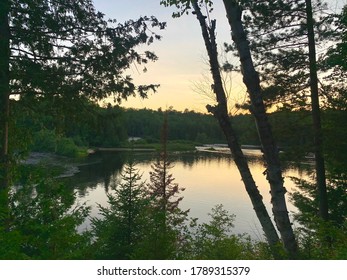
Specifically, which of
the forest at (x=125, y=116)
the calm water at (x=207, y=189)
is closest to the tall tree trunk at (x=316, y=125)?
the forest at (x=125, y=116)

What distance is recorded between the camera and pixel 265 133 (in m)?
4.68

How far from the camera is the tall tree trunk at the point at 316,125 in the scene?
11188 millimetres

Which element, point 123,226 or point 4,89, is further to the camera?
point 123,226

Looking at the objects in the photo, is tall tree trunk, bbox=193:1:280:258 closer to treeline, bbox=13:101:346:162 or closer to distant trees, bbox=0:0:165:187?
treeline, bbox=13:101:346:162

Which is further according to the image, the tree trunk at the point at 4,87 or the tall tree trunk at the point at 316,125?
the tall tree trunk at the point at 316,125

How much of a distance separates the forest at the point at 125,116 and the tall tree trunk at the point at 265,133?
0.05ft

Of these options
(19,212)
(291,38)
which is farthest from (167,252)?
(291,38)

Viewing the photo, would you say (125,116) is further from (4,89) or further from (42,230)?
(42,230)

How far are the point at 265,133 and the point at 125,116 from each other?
6.57m

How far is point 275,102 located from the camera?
40.4 ft

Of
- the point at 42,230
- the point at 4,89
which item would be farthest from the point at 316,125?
the point at 42,230

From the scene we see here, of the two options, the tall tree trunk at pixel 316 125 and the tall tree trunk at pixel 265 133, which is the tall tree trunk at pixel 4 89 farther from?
the tall tree trunk at pixel 316 125

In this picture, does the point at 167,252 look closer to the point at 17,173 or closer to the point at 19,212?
the point at 19,212

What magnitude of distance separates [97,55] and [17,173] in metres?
3.52
